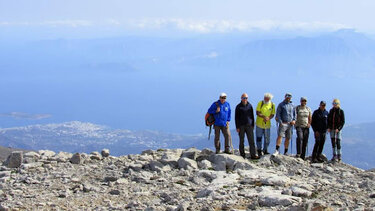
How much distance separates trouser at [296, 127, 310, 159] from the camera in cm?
1773

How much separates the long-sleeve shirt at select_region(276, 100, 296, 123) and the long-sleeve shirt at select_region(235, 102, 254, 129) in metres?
1.04

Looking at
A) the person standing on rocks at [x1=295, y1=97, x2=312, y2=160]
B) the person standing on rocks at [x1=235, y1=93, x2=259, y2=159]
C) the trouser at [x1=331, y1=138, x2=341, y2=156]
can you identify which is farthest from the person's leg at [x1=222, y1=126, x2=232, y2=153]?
the trouser at [x1=331, y1=138, x2=341, y2=156]

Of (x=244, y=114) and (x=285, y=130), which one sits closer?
(x=244, y=114)

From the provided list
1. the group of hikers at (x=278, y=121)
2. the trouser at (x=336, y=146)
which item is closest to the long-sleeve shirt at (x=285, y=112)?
the group of hikers at (x=278, y=121)

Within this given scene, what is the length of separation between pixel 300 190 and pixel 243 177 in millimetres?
2737

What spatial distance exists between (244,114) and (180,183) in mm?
4414

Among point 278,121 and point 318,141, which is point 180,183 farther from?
point 318,141

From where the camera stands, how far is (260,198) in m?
10.5

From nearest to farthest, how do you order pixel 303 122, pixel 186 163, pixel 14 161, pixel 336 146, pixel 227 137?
pixel 186 163, pixel 14 161, pixel 227 137, pixel 303 122, pixel 336 146

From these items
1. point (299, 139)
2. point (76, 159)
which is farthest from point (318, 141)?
point (76, 159)

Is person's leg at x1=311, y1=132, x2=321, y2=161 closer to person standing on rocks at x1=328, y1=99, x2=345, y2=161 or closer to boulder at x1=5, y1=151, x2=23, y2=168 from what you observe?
person standing on rocks at x1=328, y1=99, x2=345, y2=161

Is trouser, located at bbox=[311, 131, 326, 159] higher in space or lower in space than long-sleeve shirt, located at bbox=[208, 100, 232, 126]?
lower

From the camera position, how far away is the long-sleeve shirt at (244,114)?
16531 millimetres

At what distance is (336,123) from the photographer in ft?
57.7
